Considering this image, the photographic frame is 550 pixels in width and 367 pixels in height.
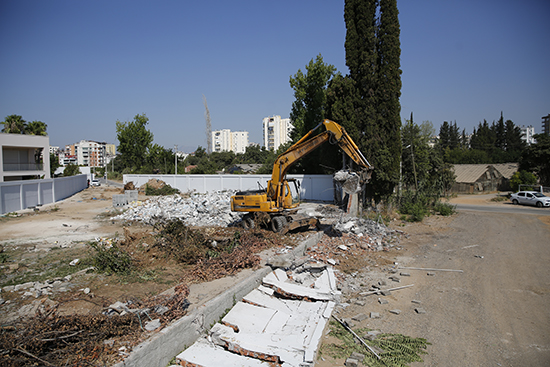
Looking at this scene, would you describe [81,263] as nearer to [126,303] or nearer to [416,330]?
[126,303]

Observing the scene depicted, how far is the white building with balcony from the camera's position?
108 ft

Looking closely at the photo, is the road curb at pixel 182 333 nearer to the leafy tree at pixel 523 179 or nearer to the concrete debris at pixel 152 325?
the concrete debris at pixel 152 325

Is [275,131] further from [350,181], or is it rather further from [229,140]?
[350,181]

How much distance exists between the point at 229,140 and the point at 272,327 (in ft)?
449

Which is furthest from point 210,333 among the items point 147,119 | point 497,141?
point 497,141

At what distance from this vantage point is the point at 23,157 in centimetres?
3569

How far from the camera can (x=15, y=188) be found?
841 inches

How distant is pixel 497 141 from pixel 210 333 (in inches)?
3649

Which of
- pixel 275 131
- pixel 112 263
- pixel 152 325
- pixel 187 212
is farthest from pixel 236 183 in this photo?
pixel 275 131

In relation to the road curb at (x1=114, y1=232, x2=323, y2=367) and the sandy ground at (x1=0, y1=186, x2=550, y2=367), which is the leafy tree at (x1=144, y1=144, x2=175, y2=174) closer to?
the sandy ground at (x1=0, y1=186, x2=550, y2=367)

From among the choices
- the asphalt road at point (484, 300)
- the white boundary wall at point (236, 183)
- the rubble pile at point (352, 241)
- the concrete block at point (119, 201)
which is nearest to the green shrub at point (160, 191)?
the white boundary wall at point (236, 183)

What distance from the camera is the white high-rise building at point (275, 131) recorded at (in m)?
117

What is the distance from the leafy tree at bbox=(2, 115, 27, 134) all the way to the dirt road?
46788 mm

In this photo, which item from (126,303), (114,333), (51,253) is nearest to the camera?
(114,333)
